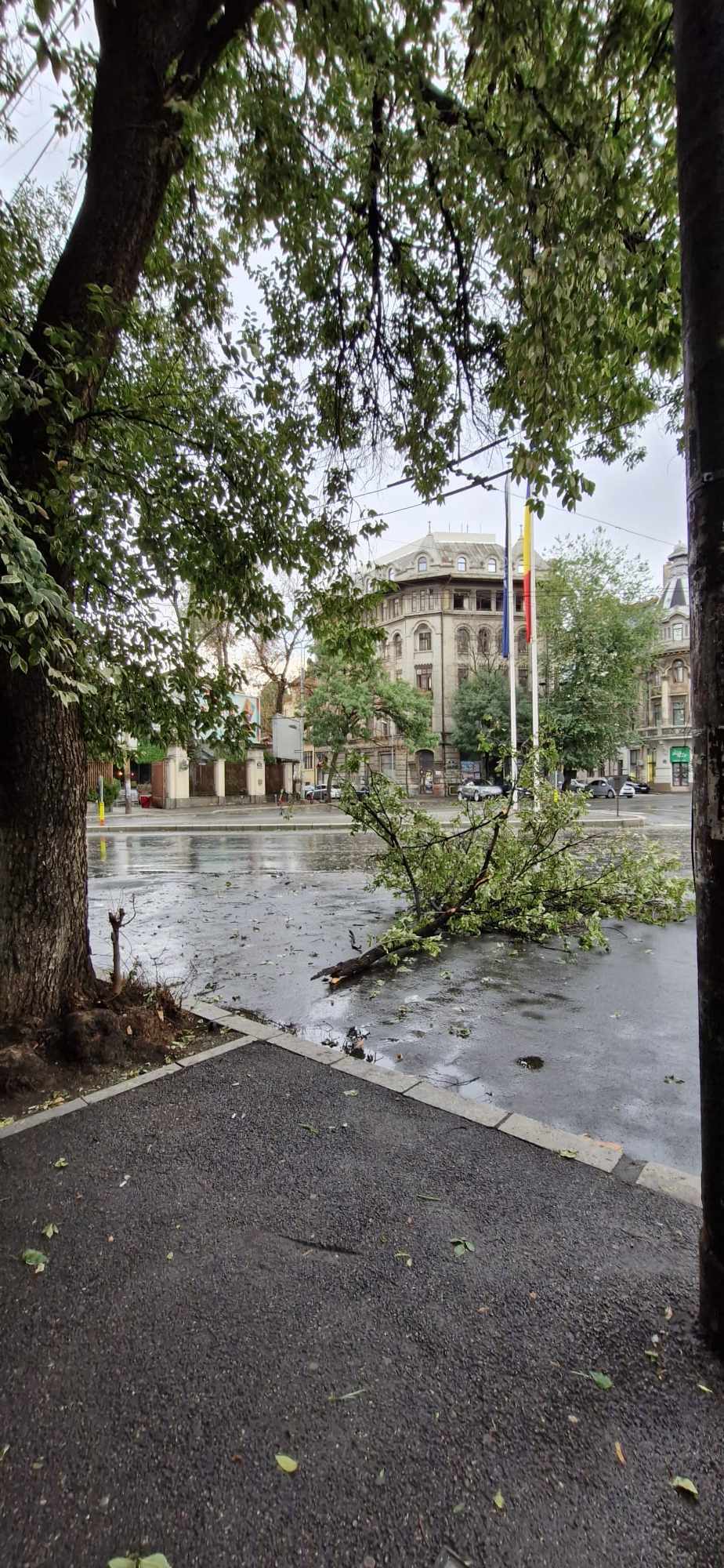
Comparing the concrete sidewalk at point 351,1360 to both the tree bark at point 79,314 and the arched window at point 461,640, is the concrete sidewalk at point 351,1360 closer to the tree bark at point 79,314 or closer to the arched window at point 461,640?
the tree bark at point 79,314

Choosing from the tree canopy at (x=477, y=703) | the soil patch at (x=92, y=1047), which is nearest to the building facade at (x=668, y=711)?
the tree canopy at (x=477, y=703)

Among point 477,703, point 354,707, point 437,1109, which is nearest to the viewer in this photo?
point 437,1109

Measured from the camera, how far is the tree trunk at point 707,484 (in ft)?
6.39

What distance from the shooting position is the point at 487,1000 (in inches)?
233

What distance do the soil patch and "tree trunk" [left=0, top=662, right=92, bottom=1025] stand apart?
20cm

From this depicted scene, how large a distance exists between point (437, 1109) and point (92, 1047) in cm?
213

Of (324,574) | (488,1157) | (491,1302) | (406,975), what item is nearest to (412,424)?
(324,574)

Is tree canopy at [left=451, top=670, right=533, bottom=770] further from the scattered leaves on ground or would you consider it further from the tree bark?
the scattered leaves on ground

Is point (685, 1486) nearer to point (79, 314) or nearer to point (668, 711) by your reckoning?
point (79, 314)

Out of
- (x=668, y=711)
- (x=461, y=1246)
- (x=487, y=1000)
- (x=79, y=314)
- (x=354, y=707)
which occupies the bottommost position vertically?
(x=487, y=1000)

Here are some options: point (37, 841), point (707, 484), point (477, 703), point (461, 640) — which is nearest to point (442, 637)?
point (461, 640)

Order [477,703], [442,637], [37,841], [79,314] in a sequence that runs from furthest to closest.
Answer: [442,637]
[477,703]
[37,841]
[79,314]

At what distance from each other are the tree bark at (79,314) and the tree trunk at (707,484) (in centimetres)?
309

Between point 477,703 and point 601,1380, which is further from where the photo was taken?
point 477,703
